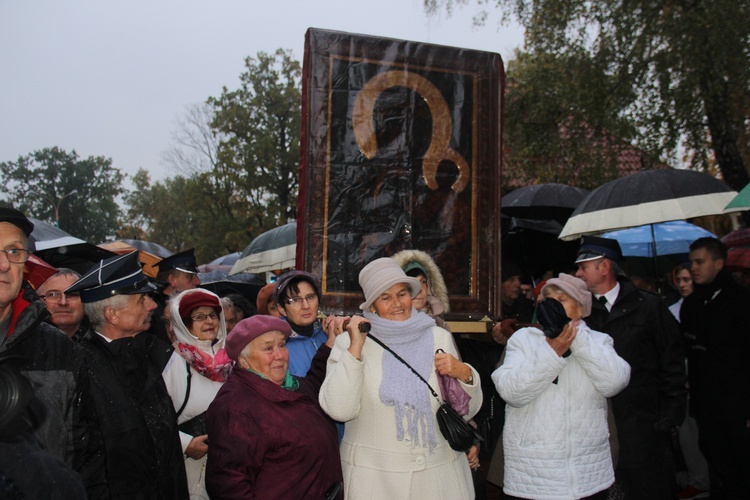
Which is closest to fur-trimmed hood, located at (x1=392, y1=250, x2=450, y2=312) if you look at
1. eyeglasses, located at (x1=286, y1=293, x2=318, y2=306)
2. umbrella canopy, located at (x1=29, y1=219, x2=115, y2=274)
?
eyeglasses, located at (x1=286, y1=293, x2=318, y2=306)

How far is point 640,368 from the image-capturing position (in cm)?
470

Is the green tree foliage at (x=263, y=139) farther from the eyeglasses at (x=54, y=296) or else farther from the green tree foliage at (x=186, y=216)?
the eyeglasses at (x=54, y=296)

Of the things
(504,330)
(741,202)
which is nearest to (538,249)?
(741,202)

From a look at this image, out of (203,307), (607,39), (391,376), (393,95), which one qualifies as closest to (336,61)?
(393,95)

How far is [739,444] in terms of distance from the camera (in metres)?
5.12

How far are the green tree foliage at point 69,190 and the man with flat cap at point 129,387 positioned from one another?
180 feet

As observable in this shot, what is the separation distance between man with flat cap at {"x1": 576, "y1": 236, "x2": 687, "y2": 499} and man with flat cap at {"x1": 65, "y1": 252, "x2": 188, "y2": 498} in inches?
A: 111

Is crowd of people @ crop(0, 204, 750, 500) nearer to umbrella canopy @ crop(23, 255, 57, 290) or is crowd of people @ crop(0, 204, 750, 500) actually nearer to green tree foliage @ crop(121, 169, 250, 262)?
umbrella canopy @ crop(23, 255, 57, 290)

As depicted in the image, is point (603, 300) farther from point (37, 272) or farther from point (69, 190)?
point (69, 190)

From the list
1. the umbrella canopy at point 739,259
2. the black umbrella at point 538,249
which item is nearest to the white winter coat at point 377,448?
the black umbrella at point 538,249

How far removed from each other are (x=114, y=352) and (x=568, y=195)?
7.07 metres

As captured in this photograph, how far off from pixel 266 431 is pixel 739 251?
633 centimetres

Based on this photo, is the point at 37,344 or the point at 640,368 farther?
the point at 640,368

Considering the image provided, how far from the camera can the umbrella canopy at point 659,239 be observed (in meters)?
8.81
